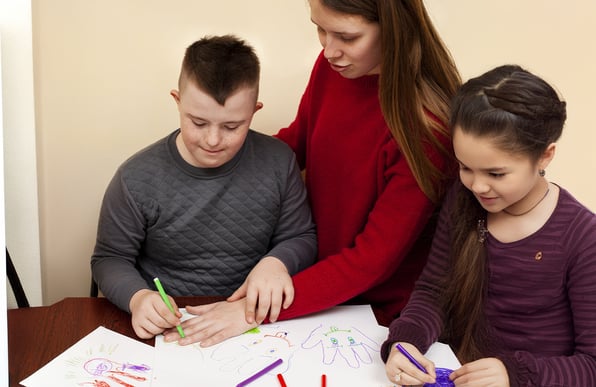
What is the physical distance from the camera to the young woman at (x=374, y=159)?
1.04 meters

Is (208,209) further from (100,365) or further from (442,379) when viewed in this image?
(442,379)

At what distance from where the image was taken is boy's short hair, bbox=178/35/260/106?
108 cm

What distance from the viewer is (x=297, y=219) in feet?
4.14

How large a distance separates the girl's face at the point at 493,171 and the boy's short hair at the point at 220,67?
36 centimetres

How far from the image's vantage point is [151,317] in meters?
1.03

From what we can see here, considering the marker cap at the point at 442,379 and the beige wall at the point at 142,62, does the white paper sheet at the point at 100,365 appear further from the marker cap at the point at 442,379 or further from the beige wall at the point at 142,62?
the beige wall at the point at 142,62

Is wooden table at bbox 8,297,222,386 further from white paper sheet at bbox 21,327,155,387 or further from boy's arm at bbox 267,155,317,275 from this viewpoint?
boy's arm at bbox 267,155,317,275

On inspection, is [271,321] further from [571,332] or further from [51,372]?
[571,332]

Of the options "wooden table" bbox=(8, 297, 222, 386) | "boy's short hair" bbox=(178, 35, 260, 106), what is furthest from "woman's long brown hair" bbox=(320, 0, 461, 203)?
"wooden table" bbox=(8, 297, 222, 386)

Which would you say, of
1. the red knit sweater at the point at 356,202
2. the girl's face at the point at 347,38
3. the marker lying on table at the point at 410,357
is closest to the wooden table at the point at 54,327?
the red knit sweater at the point at 356,202

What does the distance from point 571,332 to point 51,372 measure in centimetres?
75

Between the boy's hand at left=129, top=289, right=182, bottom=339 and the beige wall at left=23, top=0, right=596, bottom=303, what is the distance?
58 centimetres

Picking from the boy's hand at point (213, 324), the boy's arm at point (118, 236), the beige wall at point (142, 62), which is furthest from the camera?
the beige wall at point (142, 62)

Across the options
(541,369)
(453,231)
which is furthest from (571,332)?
(453,231)
